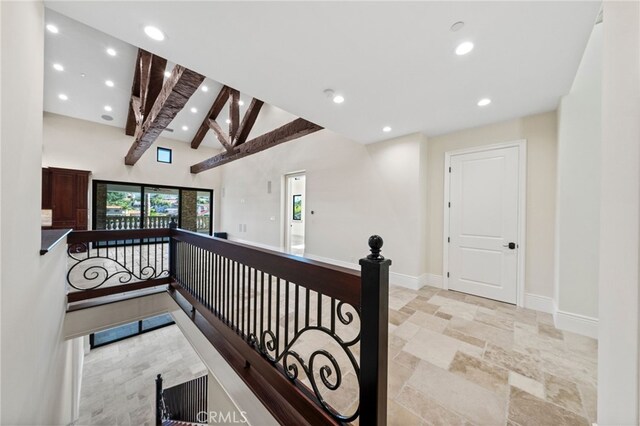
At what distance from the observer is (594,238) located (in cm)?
232

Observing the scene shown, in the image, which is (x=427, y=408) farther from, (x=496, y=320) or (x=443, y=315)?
(x=496, y=320)

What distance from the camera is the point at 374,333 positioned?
0.99m

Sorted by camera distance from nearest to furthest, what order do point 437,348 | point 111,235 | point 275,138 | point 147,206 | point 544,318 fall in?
point 437,348
point 544,318
point 111,235
point 275,138
point 147,206

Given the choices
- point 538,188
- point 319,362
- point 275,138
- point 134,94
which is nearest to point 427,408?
point 319,362

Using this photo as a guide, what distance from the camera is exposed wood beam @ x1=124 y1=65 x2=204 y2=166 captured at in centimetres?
295

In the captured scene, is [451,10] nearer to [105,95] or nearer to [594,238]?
[594,238]

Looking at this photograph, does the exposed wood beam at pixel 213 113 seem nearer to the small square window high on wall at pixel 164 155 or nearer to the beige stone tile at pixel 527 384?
the small square window high on wall at pixel 164 155

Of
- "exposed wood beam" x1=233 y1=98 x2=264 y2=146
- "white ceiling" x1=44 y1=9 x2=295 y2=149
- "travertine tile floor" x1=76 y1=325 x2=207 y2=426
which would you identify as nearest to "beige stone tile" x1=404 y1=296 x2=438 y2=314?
"travertine tile floor" x1=76 y1=325 x2=207 y2=426

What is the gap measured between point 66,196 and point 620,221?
29.7 feet

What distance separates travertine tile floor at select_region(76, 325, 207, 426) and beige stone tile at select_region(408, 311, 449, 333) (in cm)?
463

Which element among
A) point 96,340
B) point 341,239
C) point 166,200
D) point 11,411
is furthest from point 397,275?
point 166,200

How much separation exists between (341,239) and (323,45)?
3559mm

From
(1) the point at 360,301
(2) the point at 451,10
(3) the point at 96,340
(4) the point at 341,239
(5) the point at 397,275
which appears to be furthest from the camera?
(3) the point at 96,340

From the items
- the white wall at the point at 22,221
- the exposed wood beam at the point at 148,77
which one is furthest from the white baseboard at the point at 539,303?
the exposed wood beam at the point at 148,77
